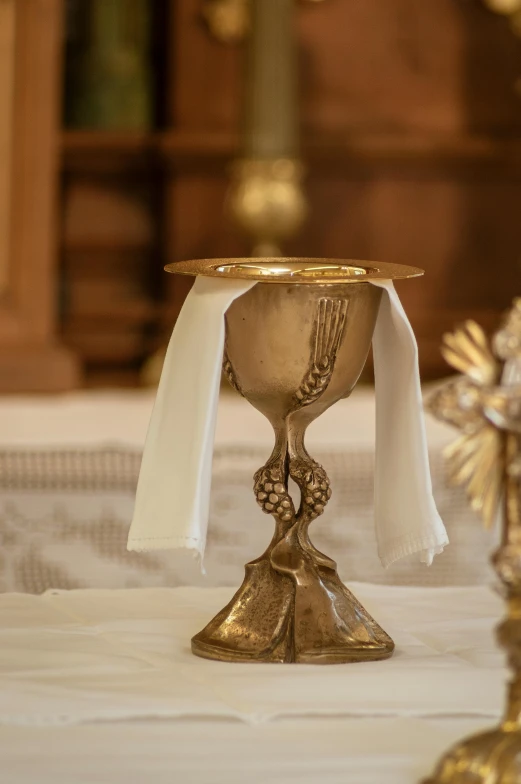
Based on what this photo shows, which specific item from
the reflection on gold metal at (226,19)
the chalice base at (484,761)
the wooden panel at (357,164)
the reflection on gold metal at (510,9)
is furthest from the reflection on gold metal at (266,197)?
the chalice base at (484,761)

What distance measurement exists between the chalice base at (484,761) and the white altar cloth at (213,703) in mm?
49

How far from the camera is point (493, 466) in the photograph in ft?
1.93

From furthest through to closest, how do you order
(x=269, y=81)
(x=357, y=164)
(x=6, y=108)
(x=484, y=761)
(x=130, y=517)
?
1. (x=357, y=164)
2. (x=269, y=81)
3. (x=6, y=108)
4. (x=130, y=517)
5. (x=484, y=761)

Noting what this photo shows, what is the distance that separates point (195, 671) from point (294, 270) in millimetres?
297

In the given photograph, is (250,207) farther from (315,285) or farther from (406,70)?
(315,285)

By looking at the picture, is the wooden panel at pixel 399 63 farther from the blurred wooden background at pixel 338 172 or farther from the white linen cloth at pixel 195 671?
the white linen cloth at pixel 195 671

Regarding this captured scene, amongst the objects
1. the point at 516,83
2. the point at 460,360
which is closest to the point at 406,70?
the point at 516,83

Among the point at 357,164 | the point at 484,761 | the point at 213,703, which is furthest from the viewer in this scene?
the point at 357,164

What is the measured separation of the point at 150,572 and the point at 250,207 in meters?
1.24

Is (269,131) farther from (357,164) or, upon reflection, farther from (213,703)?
(213,703)

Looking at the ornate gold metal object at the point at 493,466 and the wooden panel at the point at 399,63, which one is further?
the wooden panel at the point at 399,63

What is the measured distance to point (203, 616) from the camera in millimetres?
962

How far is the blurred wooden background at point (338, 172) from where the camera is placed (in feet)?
10.3

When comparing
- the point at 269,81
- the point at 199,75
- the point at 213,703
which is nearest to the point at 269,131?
the point at 269,81
